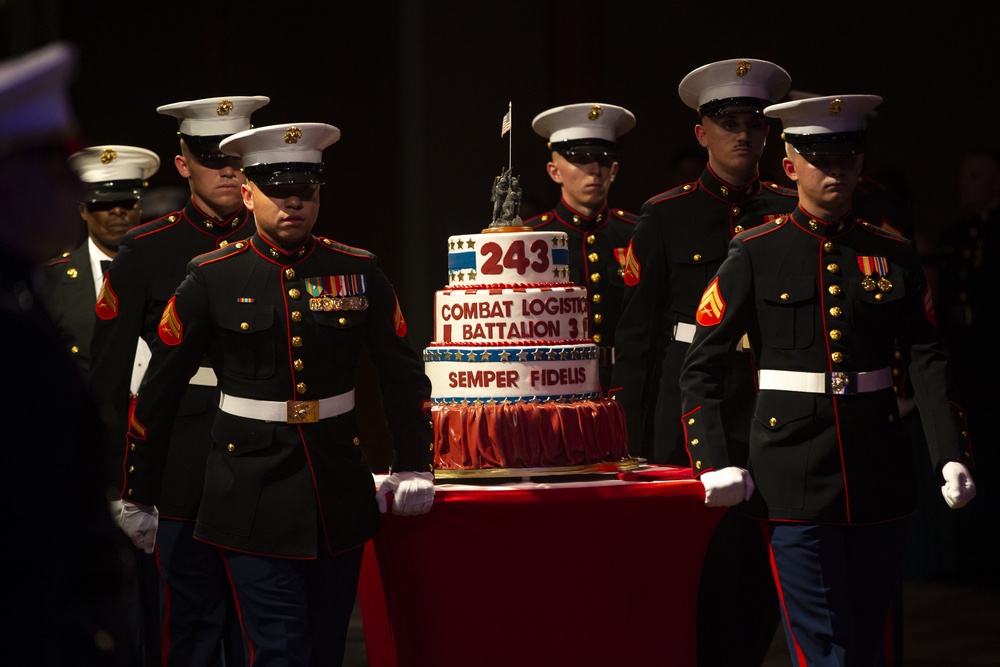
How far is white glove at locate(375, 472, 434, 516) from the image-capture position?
14.1ft

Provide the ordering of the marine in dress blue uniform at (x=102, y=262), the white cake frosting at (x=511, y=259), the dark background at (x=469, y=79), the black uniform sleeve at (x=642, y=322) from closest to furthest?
the white cake frosting at (x=511, y=259) → the black uniform sleeve at (x=642, y=322) → the marine in dress blue uniform at (x=102, y=262) → the dark background at (x=469, y=79)

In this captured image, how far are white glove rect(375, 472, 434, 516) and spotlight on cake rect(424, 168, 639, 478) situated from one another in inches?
16.0

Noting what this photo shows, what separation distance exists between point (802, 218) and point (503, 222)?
115 cm

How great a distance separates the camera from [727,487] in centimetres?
433

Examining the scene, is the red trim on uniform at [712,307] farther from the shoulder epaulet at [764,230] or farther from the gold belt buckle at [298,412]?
the gold belt buckle at [298,412]

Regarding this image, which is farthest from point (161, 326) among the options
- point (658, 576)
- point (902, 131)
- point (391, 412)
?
point (902, 131)

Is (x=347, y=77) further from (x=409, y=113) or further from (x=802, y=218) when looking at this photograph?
(x=802, y=218)

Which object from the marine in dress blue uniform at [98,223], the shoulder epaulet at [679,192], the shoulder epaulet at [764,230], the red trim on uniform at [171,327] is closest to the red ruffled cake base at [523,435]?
the shoulder epaulet at [764,230]

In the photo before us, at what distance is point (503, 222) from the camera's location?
207 inches

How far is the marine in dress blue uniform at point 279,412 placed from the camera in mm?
4105

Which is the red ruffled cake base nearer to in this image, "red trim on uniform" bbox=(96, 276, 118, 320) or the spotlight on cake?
the spotlight on cake

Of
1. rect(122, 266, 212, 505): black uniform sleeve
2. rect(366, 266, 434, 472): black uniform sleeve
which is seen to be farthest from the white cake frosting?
rect(122, 266, 212, 505): black uniform sleeve

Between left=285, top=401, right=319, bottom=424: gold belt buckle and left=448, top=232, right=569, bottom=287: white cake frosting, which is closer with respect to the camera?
left=285, top=401, right=319, bottom=424: gold belt buckle

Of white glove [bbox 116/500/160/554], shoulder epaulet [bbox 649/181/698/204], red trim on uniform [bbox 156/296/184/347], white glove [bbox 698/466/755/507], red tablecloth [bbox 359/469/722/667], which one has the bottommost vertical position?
red tablecloth [bbox 359/469/722/667]
